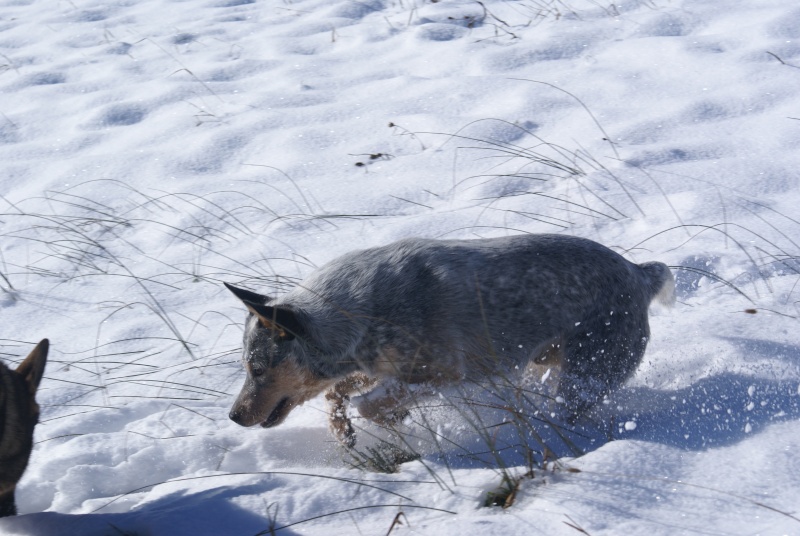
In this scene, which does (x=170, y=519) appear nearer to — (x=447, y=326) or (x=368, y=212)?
(x=447, y=326)

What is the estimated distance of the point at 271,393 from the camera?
4.26m

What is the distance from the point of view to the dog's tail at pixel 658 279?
466 centimetres

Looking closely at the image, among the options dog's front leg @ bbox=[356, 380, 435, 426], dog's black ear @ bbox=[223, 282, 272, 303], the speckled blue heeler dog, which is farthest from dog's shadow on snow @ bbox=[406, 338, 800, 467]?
dog's black ear @ bbox=[223, 282, 272, 303]

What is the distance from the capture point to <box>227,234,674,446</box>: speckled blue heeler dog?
427 cm

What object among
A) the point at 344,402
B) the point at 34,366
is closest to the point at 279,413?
the point at 344,402

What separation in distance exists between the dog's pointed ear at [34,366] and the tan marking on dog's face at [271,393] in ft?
2.95

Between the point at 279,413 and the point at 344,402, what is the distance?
422mm

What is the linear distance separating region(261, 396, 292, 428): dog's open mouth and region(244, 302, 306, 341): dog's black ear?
359mm

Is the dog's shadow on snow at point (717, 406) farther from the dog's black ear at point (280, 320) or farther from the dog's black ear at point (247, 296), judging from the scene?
the dog's black ear at point (247, 296)

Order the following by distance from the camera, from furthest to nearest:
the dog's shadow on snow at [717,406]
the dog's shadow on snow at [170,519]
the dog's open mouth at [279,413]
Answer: the dog's open mouth at [279,413] < the dog's shadow on snow at [717,406] < the dog's shadow on snow at [170,519]

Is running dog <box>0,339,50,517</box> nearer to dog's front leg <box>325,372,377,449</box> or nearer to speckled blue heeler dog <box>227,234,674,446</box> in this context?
speckled blue heeler dog <box>227,234,674,446</box>

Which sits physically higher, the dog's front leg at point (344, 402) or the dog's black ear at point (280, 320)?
the dog's black ear at point (280, 320)

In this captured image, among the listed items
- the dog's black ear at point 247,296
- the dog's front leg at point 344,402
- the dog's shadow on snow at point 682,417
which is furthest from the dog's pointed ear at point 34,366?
the dog's shadow on snow at point 682,417

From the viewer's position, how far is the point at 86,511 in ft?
12.2
